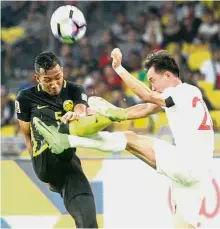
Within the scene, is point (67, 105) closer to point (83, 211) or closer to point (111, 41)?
point (83, 211)

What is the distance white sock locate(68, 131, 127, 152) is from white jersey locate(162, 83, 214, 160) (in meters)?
0.45

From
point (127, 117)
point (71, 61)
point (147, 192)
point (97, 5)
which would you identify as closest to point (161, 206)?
point (147, 192)

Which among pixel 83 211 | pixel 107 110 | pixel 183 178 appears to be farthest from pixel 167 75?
pixel 83 211

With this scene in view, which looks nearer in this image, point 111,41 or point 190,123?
point 190,123

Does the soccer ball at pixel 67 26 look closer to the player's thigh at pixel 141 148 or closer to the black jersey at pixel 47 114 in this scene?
the black jersey at pixel 47 114

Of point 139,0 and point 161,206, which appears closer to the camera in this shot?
point 161,206

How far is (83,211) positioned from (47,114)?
88 centimetres

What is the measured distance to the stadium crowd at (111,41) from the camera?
41.8 ft

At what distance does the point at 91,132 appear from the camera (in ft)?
19.8

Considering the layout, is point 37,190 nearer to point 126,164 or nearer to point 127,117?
point 126,164

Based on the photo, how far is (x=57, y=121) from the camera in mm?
6367

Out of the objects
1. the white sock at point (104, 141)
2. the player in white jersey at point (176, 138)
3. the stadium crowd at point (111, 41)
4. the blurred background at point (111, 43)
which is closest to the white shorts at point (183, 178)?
the player in white jersey at point (176, 138)

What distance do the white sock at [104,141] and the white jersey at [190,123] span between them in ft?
1.47

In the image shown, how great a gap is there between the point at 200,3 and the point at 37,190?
6.56 meters
